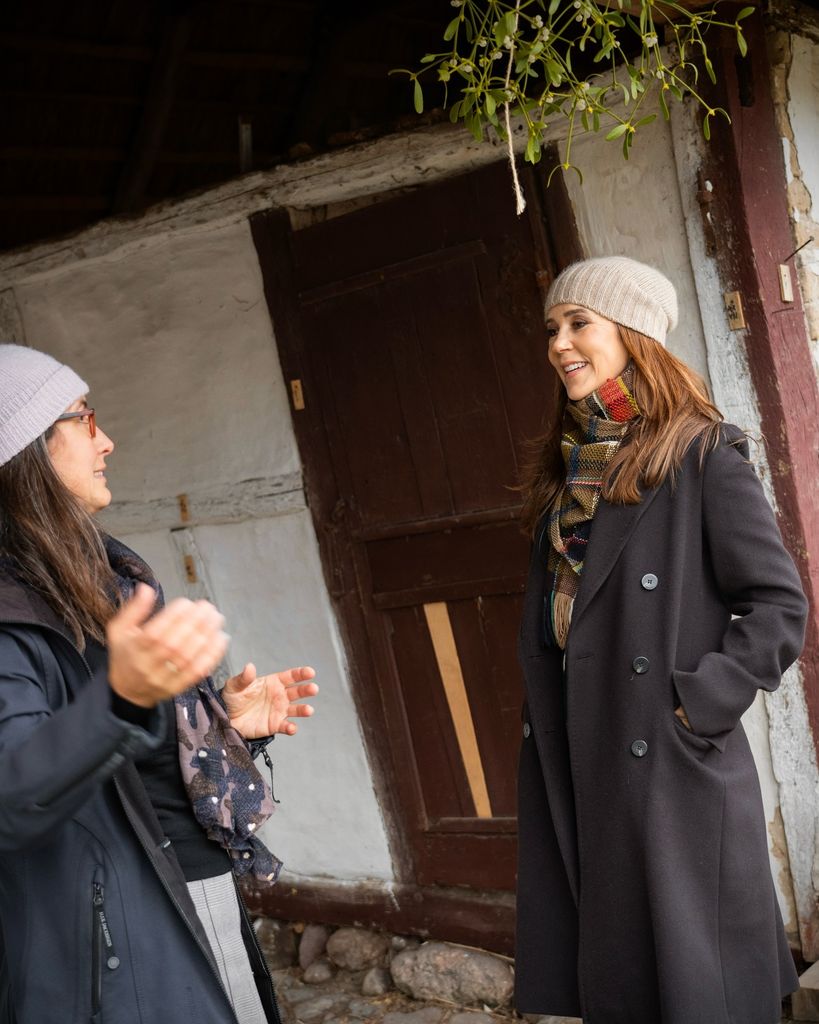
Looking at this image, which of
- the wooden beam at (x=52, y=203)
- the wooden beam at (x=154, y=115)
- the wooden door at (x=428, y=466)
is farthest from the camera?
the wooden beam at (x=52, y=203)

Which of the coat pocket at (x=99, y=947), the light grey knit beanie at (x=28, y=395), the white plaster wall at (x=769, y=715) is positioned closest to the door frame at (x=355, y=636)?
the white plaster wall at (x=769, y=715)

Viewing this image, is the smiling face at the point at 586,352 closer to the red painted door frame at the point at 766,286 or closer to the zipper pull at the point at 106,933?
the red painted door frame at the point at 766,286

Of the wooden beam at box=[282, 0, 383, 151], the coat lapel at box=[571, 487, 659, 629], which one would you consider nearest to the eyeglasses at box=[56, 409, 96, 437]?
the coat lapel at box=[571, 487, 659, 629]

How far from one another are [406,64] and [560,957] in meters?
4.21

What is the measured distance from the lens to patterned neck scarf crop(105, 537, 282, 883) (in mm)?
1980

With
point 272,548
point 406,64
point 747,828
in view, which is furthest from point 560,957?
point 406,64

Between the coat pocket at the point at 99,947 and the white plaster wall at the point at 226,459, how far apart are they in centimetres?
247

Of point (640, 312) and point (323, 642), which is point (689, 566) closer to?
point (640, 312)

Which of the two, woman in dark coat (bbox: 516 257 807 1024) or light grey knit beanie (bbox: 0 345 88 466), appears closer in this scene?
light grey knit beanie (bbox: 0 345 88 466)

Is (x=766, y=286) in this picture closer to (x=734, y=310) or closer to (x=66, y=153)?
(x=734, y=310)

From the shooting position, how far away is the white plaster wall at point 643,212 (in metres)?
3.34

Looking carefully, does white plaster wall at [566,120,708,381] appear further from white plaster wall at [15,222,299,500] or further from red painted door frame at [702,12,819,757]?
white plaster wall at [15,222,299,500]

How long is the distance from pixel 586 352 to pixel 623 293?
6.2 inches

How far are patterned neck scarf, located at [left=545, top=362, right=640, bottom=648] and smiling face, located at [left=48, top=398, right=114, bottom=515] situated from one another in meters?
1.05
